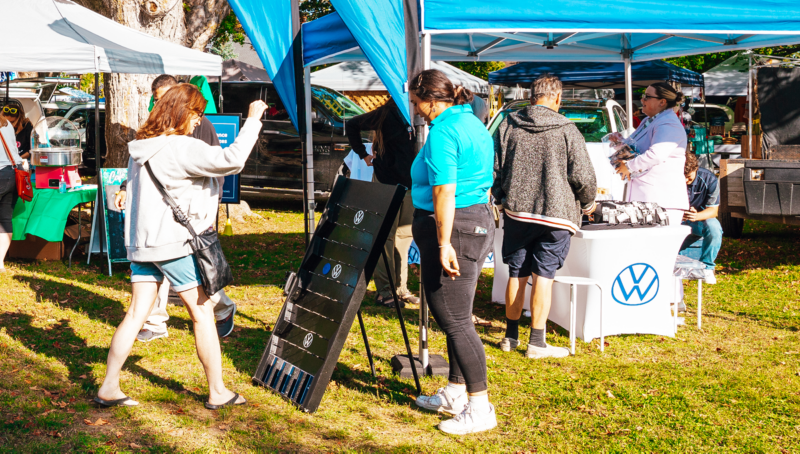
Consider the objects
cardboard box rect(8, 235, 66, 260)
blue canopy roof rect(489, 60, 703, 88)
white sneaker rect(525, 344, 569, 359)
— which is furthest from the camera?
blue canopy roof rect(489, 60, 703, 88)

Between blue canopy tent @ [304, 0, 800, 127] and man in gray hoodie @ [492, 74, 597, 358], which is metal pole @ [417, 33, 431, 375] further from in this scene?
→ man in gray hoodie @ [492, 74, 597, 358]

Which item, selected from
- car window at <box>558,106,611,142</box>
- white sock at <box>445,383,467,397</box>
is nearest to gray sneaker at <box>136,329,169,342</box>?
white sock at <box>445,383,467,397</box>

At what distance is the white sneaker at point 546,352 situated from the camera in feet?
15.5

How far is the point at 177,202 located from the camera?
11.4 ft

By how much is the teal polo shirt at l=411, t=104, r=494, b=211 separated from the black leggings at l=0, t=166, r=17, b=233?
203 inches

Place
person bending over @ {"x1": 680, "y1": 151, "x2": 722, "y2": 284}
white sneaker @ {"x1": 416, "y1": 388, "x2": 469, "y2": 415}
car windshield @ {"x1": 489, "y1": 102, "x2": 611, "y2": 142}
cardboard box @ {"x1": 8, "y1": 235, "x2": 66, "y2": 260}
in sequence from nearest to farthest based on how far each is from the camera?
white sneaker @ {"x1": 416, "y1": 388, "x2": 469, "y2": 415} < person bending over @ {"x1": 680, "y1": 151, "x2": 722, "y2": 284} < cardboard box @ {"x1": 8, "y1": 235, "x2": 66, "y2": 260} < car windshield @ {"x1": 489, "y1": 102, "x2": 611, "y2": 142}

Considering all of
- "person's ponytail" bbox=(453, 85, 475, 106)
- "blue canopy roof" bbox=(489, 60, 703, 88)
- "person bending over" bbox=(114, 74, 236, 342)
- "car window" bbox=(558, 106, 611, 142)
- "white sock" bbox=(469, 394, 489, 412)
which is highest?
"blue canopy roof" bbox=(489, 60, 703, 88)

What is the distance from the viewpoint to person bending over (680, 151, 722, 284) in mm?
5836

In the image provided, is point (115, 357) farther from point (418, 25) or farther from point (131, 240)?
point (418, 25)

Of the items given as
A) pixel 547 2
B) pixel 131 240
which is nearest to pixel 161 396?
pixel 131 240

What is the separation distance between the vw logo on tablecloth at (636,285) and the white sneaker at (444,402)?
1.82m

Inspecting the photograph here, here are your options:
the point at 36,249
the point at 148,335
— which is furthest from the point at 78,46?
the point at 148,335

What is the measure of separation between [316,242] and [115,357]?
1279mm

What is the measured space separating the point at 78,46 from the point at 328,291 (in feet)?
13.5
